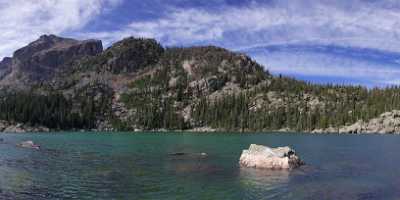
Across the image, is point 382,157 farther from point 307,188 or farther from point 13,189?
point 13,189

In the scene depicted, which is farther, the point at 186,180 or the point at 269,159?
the point at 269,159

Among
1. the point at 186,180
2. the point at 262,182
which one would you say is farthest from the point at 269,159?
the point at 186,180

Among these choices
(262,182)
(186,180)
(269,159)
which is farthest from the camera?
(269,159)

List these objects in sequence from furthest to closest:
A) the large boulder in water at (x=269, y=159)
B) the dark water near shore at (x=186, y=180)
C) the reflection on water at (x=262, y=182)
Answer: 1. the large boulder in water at (x=269, y=159)
2. the reflection on water at (x=262, y=182)
3. the dark water near shore at (x=186, y=180)

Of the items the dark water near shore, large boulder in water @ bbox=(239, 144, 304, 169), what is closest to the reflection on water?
the dark water near shore

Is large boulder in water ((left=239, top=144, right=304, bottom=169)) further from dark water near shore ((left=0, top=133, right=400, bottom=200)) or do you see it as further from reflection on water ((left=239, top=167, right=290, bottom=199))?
reflection on water ((left=239, top=167, right=290, bottom=199))

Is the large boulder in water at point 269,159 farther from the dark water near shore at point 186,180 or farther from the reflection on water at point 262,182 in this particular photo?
the reflection on water at point 262,182

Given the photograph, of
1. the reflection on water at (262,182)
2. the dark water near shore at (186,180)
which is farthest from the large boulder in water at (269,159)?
the reflection on water at (262,182)

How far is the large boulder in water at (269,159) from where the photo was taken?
7000 centimetres

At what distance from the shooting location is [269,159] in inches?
2790

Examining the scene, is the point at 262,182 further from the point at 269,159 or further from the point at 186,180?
the point at 269,159

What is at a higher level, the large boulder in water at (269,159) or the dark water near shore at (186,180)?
the large boulder in water at (269,159)

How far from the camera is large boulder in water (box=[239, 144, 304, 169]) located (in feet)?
230

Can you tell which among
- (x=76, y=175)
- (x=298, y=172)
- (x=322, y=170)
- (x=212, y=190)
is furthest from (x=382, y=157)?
(x=76, y=175)
